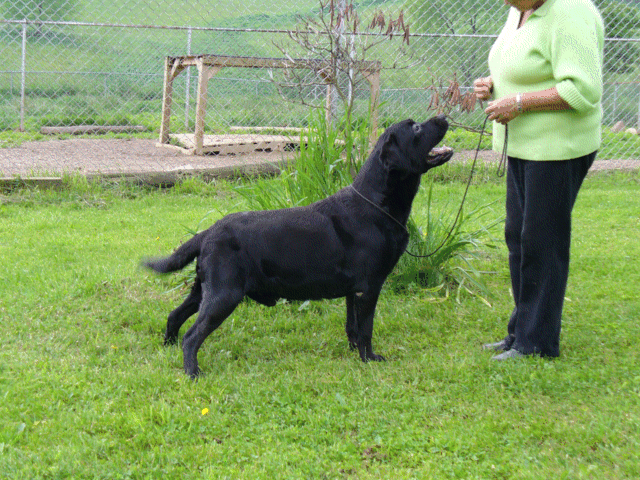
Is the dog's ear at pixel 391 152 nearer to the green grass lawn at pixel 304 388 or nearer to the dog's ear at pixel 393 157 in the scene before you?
the dog's ear at pixel 393 157

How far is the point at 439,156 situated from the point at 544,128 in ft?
1.86

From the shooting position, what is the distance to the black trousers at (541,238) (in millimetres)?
3195

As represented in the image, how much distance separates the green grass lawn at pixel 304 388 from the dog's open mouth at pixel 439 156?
110cm

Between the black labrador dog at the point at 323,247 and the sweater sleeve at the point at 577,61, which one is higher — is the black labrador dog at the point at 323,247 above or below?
below

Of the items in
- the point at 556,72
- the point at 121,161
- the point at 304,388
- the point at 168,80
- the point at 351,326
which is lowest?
the point at 304,388

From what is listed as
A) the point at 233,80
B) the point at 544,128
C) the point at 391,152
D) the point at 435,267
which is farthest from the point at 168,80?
the point at 544,128

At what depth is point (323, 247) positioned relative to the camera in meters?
3.38

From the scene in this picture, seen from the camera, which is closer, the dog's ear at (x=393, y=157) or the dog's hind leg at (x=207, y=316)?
the dog's hind leg at (x=207, y=316)

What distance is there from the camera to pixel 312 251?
11.1 ft

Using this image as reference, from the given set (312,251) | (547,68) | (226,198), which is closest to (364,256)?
(312,251)

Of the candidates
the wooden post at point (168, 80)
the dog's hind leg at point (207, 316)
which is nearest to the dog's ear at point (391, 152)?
the dog's hind leg at point (207, 316)

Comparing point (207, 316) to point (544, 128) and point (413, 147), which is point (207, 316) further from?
point (544, 128)

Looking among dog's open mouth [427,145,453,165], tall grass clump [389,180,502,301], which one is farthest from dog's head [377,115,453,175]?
tall grass clump [389,180,502,301]

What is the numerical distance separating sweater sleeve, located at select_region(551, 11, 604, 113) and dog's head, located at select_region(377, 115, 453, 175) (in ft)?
2.27
